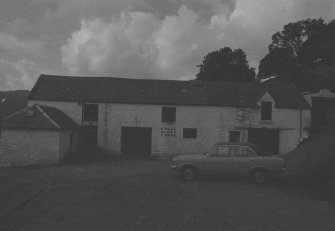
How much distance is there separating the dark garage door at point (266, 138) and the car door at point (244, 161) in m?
13.3

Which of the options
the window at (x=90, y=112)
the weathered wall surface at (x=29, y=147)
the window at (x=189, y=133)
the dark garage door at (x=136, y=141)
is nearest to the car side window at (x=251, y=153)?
the weathered wall surface at (x=29, y=147)

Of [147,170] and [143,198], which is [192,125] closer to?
[147,170]

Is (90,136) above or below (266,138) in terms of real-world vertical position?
below

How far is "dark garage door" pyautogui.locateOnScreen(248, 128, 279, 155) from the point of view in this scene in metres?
29.2

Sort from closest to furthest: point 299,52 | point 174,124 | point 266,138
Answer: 1. point 174,124
2. point 266,138
3. point 299,52

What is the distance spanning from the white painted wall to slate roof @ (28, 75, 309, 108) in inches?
20.5

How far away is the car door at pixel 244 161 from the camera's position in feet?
52.4

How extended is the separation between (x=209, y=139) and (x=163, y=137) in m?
3.45

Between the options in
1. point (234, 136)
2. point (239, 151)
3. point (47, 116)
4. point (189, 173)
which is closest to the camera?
point (239, 151)

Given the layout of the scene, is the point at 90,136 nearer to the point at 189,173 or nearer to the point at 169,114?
the point at 169,114

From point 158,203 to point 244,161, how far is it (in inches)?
210

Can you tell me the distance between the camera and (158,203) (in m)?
12.1

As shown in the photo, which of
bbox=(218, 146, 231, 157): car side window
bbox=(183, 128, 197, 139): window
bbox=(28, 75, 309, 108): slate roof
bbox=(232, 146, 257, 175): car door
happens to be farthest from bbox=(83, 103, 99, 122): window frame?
bbox=(232, 146, 257, 175): car door

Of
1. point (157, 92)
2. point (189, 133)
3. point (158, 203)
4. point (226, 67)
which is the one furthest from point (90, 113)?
point (226, 67)
